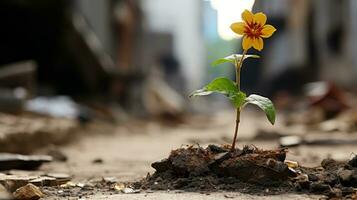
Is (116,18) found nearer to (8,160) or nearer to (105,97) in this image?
(105,97)

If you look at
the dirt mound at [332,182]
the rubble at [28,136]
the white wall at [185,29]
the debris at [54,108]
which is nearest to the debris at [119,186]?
the dirt mound at [332,182]

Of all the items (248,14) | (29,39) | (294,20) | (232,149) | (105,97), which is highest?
(294,20)

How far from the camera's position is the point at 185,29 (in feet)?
139

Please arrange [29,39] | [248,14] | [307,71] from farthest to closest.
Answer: [307,71], [29,39], [248,14]

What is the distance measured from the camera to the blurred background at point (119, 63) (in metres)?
7.37

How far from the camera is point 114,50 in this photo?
1552 cm

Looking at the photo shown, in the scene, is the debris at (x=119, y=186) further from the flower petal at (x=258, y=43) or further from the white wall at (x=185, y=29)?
the white wall at (x=185, y=29)

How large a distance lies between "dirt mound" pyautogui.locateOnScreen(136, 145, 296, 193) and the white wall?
33.8 metres

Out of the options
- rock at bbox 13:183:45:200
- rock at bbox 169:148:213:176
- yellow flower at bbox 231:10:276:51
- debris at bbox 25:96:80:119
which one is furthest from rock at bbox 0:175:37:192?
debris at bbox 25:96:80:119

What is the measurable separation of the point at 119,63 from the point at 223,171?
13182 millimetres

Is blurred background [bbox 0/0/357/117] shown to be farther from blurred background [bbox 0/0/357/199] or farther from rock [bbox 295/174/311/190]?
rock [bbox 295/174/311/190]

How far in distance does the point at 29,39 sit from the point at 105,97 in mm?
1963

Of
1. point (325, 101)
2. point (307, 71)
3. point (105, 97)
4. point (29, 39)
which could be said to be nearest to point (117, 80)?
point (105, 97)

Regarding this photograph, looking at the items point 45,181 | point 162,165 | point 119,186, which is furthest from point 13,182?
point 162,165
